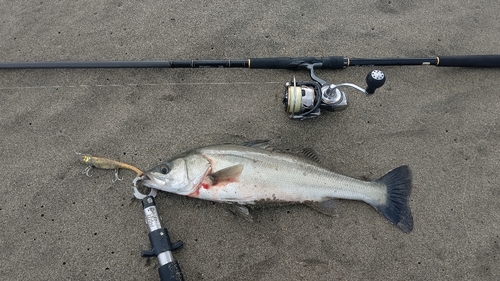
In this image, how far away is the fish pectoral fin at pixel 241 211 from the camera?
123 inches

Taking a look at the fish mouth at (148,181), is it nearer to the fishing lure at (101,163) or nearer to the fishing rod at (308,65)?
the fishing lure at (101,163)

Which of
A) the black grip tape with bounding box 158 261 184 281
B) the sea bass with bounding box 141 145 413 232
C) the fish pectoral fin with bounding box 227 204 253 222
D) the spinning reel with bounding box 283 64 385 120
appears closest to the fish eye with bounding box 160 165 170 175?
the sea bass with bounding box 141 145 413 232

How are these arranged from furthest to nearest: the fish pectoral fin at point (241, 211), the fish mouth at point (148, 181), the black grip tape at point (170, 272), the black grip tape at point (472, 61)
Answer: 1. the black grip tape at point (472, 61)
2. the fish pectoral fin at point (241, 211)
3. the fish mouth at point (148, 181)
4. the black grip tape at point (170, 272)

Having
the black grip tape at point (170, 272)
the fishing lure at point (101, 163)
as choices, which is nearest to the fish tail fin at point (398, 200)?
the black grip tape at point (170, 272)

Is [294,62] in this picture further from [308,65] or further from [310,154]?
[310,154]

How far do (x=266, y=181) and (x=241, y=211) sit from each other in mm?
356

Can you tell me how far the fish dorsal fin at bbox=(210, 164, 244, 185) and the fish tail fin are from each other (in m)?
1.29

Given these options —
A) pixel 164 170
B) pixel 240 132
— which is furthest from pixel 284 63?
pixel 164 170

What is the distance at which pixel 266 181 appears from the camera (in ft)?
10.1

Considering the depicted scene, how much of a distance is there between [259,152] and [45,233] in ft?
6.74

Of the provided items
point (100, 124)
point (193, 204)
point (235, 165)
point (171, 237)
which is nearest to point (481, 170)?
point (235, 165)

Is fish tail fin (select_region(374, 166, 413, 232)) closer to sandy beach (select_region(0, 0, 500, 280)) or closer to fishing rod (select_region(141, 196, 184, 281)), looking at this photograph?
sandy beach (select_region(0, 0, 500, 280))

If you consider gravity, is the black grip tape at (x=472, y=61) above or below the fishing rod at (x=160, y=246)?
above

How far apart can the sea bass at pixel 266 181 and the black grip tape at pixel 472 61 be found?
53.4 inches
